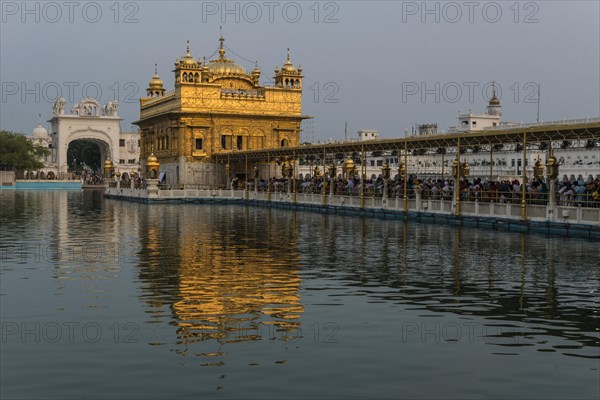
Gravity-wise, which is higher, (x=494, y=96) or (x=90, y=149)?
(x=494, y=96)

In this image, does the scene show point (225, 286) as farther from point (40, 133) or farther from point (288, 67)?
point (40, 133)

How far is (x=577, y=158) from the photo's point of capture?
94000 mm

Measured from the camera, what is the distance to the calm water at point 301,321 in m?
7.89

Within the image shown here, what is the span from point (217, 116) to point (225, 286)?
4510 centimetres

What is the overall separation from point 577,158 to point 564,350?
90.8 m

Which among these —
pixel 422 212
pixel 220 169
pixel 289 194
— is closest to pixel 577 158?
pixel 220 169

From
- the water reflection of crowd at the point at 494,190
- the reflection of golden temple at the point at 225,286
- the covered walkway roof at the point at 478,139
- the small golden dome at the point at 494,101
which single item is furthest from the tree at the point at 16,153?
the small golden dome at the point at 494,101

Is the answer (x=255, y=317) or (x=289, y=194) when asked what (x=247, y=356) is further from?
(x=289, y=194)

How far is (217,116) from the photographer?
5775 cm

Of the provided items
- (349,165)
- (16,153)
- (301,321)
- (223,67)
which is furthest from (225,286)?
(16,153)

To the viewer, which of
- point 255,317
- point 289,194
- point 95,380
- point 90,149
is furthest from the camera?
point 90,149

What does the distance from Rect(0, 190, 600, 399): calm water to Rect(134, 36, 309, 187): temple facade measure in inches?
1470

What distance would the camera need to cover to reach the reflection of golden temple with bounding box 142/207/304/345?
10.3m

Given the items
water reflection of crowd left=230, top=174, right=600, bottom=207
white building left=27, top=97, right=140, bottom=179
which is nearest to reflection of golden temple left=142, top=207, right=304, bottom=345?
water reflection of crowd left=230, top=174, right=600, bottom=207
